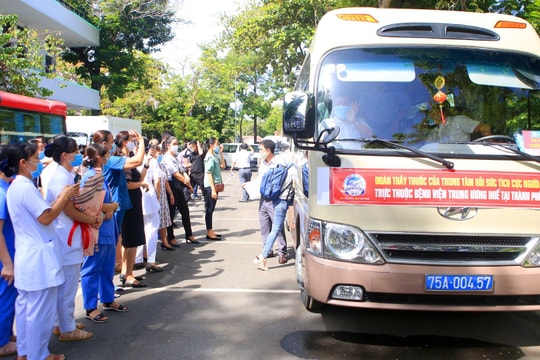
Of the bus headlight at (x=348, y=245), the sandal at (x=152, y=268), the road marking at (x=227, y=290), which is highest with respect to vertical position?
the bus headlight at (x=348, y=245)

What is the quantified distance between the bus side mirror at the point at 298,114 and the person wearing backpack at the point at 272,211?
2.88 meters

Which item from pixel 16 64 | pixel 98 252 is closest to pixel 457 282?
pixel 98 252

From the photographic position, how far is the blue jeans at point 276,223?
678cm

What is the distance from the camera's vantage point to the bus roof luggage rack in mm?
4363

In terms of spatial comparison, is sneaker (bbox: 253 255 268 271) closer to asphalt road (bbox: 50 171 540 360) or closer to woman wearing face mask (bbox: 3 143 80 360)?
asphalt road (bbox: 50 171 540 360)

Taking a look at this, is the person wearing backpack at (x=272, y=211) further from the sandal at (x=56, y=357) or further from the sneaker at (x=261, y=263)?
the sandal at (x=56, y=357)

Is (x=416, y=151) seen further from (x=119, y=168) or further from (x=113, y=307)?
(x=113, y=307)

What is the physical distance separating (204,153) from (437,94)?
20.9 ft

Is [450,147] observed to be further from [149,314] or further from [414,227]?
[149,314]

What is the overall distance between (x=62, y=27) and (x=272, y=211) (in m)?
21.0

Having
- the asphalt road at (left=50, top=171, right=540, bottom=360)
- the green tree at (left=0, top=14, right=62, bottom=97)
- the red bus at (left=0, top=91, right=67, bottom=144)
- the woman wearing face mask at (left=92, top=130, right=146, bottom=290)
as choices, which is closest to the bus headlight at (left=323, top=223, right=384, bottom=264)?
the asphalt road at (left=50, top=171, right=540, bottom=360)

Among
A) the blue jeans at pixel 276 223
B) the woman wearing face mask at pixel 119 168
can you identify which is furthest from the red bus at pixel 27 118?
the blue jeans at pixel 276 223

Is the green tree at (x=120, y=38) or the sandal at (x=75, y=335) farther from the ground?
the green tree at (x=120, y=38)

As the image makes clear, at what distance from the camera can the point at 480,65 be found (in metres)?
4.27
